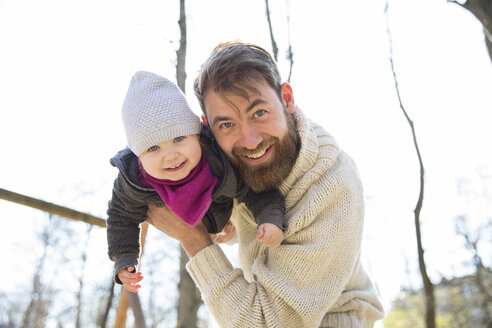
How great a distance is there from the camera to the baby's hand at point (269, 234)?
1.82 m

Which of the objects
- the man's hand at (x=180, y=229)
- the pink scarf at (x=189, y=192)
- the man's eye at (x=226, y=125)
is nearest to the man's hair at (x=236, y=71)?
the man's eye at (x=226, y=125)

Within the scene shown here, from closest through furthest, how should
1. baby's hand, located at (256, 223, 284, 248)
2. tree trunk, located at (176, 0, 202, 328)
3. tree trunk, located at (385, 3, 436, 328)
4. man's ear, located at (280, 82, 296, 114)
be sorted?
baby's hand, located at (256, 223, 284, 248) < man's ear, located at (280, 82, 296, 114) < tree trunk, located at (176, 0, 202, 328) < tree trunk, located at (385, 3, 436, 328)

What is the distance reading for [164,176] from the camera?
189cm

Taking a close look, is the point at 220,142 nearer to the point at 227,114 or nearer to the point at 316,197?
the point at 227,114

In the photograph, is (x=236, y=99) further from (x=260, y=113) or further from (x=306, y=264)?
(x=306, y=264)

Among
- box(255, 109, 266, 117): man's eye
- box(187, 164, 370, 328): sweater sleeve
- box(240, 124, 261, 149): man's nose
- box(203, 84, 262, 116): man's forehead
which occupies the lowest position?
box(187, 164, 370, 328): sweater sleeve

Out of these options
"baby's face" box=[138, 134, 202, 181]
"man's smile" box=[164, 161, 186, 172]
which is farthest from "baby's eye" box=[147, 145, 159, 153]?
"man's smile" box=[164, 161, 186, 172]

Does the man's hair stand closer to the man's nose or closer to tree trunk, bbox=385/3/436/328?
the man's nose

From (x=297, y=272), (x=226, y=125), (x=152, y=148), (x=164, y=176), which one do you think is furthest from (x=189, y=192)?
(x=297, y=272)

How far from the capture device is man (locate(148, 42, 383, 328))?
6.25 feet

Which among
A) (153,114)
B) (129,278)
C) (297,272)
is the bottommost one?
(297,272)

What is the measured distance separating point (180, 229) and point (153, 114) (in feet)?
2.08

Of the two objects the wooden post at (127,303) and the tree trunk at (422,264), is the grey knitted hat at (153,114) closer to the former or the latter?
the wooden post at (127,303)

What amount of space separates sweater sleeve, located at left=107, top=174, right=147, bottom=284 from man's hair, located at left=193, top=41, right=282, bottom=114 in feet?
2.07
